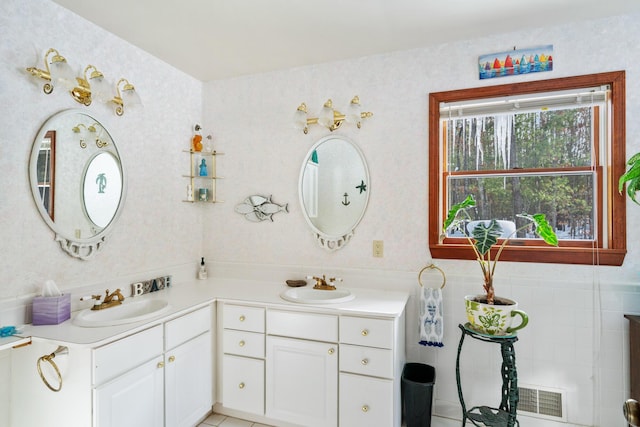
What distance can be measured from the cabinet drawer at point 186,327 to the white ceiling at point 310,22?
1809 millimetres

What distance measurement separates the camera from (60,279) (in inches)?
80.4

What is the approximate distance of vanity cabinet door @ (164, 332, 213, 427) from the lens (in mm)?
2059

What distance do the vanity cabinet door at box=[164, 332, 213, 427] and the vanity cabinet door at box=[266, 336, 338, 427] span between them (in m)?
0.42

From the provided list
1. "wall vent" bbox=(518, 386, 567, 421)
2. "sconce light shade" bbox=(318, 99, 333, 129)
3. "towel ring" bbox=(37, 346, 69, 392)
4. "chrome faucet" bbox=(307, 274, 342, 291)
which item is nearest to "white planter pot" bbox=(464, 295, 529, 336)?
"wall vent" bbox=(518, 386, 567, 421)

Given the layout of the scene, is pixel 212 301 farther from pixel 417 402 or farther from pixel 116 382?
pixel 417 402

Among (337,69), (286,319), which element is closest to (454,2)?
(337,69)

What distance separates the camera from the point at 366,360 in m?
2.06

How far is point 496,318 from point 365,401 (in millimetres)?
875

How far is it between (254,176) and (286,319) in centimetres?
128

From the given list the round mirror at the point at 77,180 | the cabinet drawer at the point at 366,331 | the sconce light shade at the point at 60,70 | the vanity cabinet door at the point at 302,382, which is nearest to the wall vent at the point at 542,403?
the cabinet drawer at the point at 366,331

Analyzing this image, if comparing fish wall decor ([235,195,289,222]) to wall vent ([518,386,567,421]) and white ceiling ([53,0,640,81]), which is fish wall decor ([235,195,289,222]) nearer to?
white ceiling ([53,0,640,81])

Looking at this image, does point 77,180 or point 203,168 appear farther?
point 203,168

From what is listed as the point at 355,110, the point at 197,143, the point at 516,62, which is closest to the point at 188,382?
the point at 197,143

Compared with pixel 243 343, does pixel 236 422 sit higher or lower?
lower
